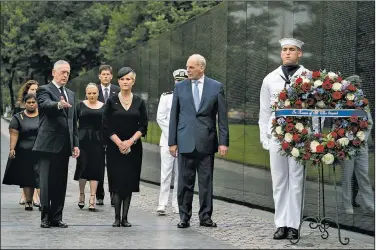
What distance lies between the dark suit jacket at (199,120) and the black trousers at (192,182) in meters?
0.13

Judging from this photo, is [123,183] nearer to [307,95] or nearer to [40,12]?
[307,95]

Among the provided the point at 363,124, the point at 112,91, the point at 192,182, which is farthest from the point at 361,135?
the point at 112,91

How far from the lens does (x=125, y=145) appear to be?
36.5 feet

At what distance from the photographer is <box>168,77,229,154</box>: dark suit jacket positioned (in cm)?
1116

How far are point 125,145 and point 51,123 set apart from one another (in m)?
0.91

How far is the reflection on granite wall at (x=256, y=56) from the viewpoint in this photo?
35.0ft

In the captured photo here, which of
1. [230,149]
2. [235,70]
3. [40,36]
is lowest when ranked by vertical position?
[230,149]

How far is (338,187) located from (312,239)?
1.21 metres

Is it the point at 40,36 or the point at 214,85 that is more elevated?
the point at 40,36

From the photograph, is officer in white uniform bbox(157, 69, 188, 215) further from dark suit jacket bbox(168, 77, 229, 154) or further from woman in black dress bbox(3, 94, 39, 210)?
woman in black dress bbox(3, 94, 39, 210)

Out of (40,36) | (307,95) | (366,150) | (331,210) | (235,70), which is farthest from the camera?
(40,36)

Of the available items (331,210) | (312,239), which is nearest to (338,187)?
(331,210)

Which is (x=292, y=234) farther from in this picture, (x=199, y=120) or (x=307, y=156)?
(x=199, y=120)

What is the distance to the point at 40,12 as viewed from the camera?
59438 mm
